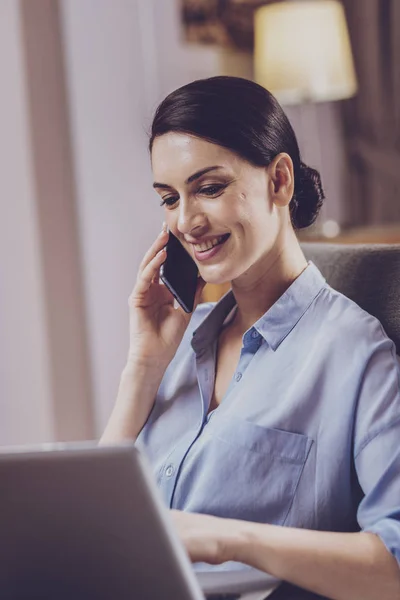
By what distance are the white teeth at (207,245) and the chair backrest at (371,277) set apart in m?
0.25

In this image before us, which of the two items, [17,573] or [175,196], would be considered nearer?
[17,573]

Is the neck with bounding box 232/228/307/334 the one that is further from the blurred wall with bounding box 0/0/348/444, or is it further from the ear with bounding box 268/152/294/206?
the blurred wall with bounding box 0/0/348/444

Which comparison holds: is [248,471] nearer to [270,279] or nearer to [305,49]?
[270,279]

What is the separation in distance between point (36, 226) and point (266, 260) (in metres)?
1.59

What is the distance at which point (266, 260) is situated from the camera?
123 cm

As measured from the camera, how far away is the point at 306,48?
9.18 ft

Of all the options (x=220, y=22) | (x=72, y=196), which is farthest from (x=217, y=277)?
(x=220, y=22)

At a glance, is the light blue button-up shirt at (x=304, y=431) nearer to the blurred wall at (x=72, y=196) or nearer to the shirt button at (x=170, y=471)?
the shirt button at (x=170, y=471)

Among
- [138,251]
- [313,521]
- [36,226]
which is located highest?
[313,521]

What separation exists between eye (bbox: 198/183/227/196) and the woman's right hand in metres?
0.21

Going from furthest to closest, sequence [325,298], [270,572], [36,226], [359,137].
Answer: [359,137]
[36,226]
[325,298]
[270,572]

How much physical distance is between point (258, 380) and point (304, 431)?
0.11m

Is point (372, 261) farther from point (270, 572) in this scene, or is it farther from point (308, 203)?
point (270, 572)

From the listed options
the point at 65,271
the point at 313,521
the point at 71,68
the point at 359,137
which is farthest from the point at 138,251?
the point at 313,521
